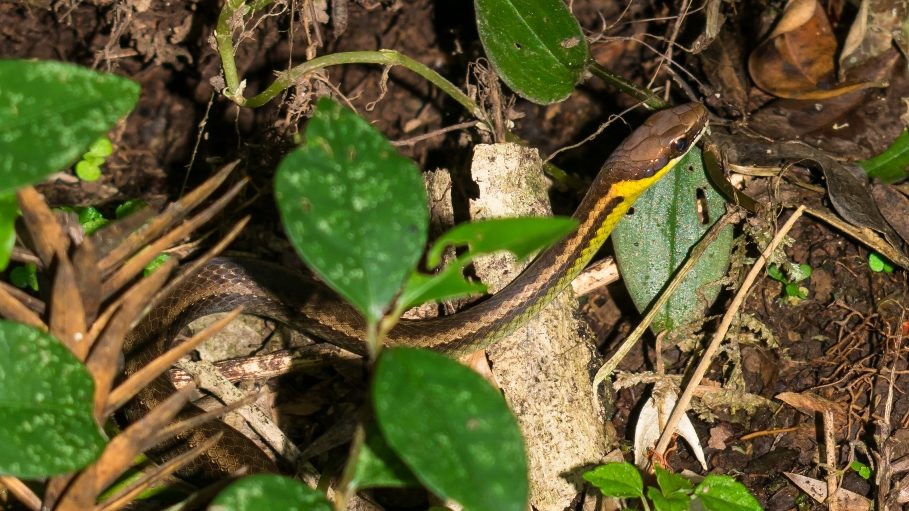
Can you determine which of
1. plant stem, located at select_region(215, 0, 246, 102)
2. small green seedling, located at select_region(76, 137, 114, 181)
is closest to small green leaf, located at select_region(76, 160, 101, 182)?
small green seedling, located at select_region(76, 137, 114, 181)

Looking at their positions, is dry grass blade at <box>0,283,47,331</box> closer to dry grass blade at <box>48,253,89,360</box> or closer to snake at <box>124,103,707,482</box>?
dry grass blade at <box>48,253,89,360</box>

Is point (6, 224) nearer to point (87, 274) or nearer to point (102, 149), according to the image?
point (87, 274)

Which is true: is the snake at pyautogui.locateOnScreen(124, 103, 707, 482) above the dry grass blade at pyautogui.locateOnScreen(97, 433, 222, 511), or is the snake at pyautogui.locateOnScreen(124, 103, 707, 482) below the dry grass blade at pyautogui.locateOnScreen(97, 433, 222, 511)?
below

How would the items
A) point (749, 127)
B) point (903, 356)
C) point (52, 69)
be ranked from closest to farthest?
1. point (52, 69)
2. point (903, 356)
3. point (749, 127)

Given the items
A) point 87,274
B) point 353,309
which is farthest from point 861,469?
point 87,274

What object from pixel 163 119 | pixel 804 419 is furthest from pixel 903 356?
pixel 163 119

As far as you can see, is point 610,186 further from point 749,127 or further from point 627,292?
point 749,127

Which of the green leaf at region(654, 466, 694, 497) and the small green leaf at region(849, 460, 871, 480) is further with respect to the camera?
the small green leaf at region(849, 460, 871, 480)
